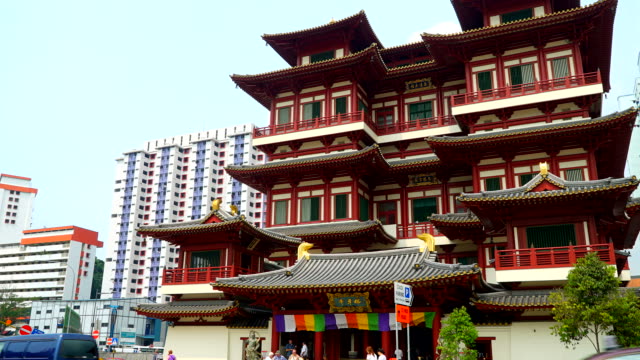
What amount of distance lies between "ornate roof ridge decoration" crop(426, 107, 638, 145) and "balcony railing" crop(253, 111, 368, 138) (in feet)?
26.4

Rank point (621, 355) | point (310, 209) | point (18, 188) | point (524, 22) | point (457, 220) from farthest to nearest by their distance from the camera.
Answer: point (18, 188) → point (310, 209) → point (524, 22) → point (457, 220) → point (621, 355)

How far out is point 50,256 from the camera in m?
126

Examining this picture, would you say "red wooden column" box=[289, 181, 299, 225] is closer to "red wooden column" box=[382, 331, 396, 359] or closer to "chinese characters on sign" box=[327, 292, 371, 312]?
"chinese characters on sign" box=[327, 292, 371, 312]

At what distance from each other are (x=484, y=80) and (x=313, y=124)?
12.3 meters

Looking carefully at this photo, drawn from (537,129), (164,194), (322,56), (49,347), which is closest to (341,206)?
(322,56)

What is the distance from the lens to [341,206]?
118 feet

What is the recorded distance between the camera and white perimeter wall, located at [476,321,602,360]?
2256 cm

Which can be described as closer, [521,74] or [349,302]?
[349,302]

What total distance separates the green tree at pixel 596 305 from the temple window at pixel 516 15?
65.8 ft

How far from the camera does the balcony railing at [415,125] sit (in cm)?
3741

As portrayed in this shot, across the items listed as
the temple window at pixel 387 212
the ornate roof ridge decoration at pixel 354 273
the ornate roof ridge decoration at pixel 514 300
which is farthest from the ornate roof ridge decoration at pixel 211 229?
the ornate roof ridge decoration at pixel 514 300

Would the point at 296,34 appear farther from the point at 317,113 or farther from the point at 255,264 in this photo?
the point at 255,264

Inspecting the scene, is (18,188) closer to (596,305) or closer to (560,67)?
(560,67)

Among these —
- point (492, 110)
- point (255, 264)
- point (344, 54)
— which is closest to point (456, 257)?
point (492, 110)
